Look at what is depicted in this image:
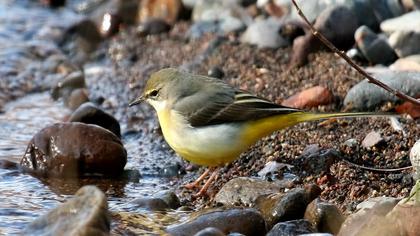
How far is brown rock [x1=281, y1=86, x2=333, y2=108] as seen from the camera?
928cm

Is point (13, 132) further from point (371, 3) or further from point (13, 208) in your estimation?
point (371, 3)

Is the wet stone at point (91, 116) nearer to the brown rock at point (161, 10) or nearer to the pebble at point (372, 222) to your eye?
the pebble at point (372, 222)

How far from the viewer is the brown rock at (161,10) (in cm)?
1378

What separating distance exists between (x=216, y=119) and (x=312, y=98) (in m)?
1.64

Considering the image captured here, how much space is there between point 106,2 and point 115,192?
7821 millimetres

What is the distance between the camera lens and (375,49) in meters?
10.2

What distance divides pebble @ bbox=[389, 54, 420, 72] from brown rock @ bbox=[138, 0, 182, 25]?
4.60 m

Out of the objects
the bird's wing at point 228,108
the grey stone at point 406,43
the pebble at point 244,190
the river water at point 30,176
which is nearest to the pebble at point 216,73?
the river water at point 30,176

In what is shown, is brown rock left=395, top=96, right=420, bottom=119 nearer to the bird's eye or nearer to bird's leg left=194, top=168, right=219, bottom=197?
bird's leg left=194, top=168, right=219, bottom=197

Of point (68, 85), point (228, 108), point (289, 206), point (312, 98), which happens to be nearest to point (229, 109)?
point (228, 108)

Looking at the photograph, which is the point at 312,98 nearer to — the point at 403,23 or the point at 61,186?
the point at 403,23

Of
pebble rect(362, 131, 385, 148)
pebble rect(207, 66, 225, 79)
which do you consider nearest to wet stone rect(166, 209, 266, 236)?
pebble rect(362, 131, 385, 148)

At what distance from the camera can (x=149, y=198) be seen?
7.81 m

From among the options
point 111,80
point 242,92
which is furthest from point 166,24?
point 242,92
